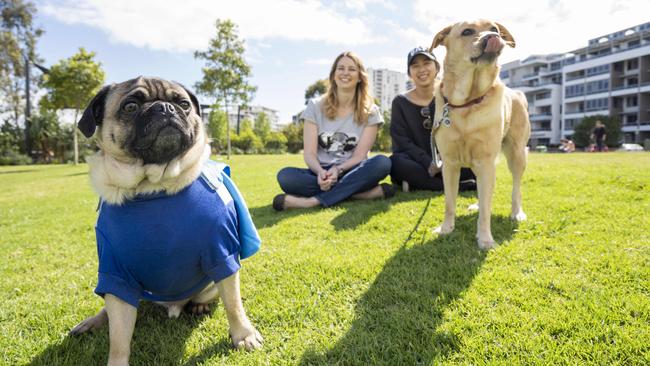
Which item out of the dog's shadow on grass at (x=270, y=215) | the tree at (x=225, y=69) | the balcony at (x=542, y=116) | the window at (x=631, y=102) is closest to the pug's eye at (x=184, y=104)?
the dog's shadow on grass at (x=270, y=215)

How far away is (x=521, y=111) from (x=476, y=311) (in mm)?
2806

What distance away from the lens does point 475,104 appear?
321 centimetres

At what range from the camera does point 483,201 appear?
10.8ft

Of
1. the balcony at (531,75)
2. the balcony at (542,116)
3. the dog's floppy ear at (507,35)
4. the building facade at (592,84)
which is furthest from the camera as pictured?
the balcony at (531,75)

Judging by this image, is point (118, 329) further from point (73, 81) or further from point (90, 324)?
point (73, 81)

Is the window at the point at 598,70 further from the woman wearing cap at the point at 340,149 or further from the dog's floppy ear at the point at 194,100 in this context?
the dog's floppy ear at the point at 194,100

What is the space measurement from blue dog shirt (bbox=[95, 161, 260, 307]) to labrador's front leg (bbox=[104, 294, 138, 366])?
53mm

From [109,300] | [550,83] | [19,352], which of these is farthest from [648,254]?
[550,83]

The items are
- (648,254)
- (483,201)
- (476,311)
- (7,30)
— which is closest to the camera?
(476,311)

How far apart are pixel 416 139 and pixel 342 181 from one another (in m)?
1.59

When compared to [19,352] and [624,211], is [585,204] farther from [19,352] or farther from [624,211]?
[19,352]

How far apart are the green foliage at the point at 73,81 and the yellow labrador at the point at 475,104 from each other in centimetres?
2154

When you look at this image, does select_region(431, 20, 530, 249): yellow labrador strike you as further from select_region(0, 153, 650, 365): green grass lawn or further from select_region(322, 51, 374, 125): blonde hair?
select_region(322, 51, 374, 125): blonde hair

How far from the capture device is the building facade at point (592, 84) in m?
52.7
